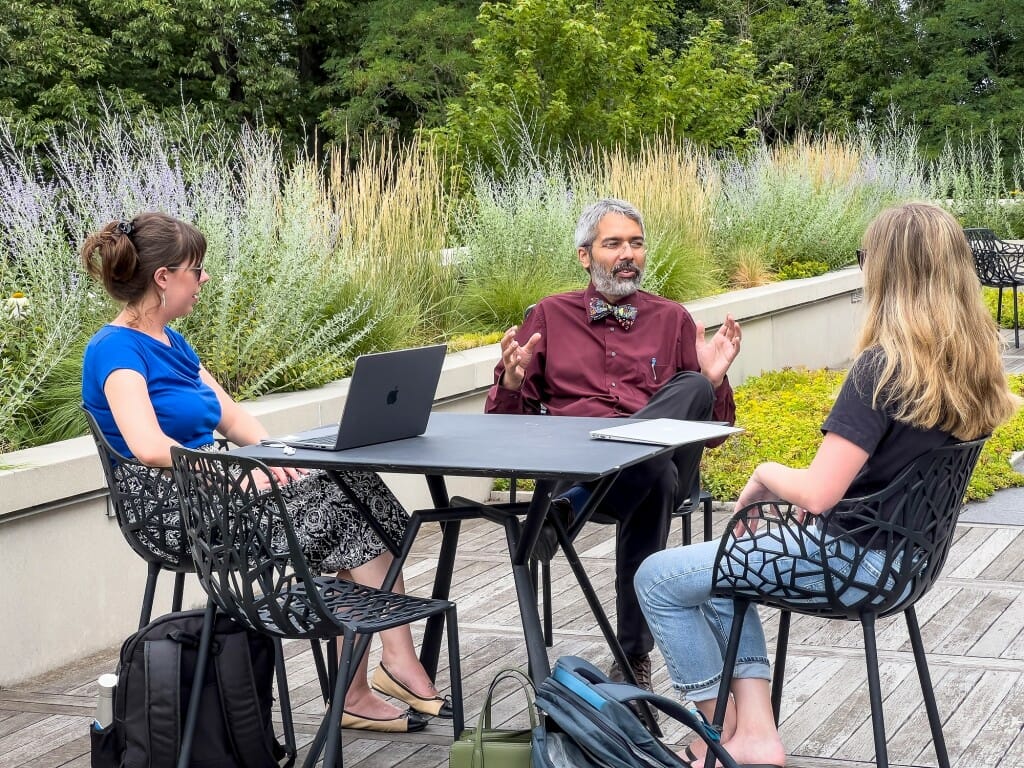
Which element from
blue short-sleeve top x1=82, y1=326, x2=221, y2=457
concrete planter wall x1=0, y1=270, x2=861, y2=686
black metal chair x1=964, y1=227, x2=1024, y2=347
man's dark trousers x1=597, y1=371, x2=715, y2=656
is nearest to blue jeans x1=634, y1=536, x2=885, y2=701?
man's dark trousers x1=597, y1=371, x2=715, y2=656

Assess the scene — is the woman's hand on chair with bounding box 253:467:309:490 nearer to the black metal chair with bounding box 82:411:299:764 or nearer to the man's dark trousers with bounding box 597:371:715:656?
the black metal chair with bounding box 82:411:299:764

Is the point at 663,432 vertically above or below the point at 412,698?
above

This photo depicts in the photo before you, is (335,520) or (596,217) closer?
(335,520)

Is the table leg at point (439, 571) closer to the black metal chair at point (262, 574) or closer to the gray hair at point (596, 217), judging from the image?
the black metal chair at point (262, 574)

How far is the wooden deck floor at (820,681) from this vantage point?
3197 mm

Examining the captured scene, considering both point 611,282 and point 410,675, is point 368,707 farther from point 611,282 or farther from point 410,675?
point 611,282

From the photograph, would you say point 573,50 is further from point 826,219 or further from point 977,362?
point 977,362

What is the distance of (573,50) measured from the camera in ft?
46.1

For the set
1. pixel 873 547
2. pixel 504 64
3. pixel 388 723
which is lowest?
pixel 388 723

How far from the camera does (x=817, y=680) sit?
143 inches

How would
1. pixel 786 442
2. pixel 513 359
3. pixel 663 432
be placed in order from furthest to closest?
1. pixel 786 442
2. pixel 513 359
3. pixel 663 432

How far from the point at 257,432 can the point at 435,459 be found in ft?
3.82

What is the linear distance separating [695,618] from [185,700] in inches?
43.6

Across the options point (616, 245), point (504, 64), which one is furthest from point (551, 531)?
point (504, 64)
